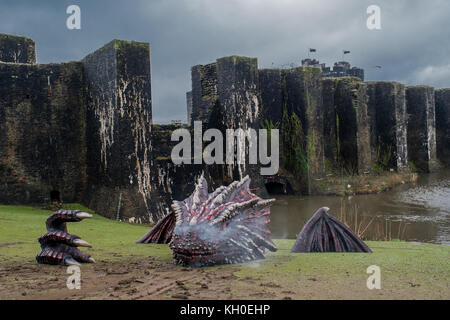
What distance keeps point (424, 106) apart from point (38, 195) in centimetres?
1779

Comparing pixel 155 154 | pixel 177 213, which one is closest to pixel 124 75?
pixel 155 154

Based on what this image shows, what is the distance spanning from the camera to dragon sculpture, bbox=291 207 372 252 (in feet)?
15.3

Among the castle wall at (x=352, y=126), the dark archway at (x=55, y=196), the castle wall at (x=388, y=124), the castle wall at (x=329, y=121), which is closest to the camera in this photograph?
the dark archway at (x=55, y=196)

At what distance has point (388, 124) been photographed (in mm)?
19594

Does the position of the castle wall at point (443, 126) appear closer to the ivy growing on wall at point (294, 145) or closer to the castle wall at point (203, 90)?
the ivy growing on wall at point (294, 145)

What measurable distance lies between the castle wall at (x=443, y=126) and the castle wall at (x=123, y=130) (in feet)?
59.5

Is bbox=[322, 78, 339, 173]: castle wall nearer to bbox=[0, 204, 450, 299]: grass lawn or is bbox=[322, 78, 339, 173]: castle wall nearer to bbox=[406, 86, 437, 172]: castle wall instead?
bbox=[406, 86, 437, 172]: castle wall

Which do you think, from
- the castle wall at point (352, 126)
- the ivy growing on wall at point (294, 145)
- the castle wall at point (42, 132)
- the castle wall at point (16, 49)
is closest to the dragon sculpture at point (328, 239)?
the castle wall at point (42, 132)


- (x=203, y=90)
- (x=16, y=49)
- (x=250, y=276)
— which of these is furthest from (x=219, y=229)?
(x=16, y=49)

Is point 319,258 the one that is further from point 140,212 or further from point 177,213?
point 140,212

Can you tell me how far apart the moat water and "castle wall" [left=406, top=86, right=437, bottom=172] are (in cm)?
341

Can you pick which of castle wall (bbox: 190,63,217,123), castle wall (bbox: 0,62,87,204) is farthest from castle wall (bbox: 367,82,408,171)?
castle wall (bbox: 0,62,87,204)

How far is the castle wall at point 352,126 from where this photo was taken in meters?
17.3

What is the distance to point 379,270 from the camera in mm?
3525
